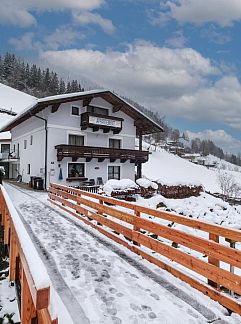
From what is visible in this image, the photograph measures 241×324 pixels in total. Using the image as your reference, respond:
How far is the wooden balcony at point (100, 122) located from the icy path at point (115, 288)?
16.3 metres

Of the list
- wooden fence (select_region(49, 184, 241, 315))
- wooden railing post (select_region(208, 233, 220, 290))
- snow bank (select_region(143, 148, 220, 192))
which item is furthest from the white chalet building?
snow bank (select_region(143, 148, 220, 192))

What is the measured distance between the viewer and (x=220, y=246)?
413 centimetres

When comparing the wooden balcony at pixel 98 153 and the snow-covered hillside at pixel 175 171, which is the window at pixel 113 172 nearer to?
the wooden balcony at pixel 98 153

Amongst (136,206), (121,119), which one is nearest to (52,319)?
(136,206)

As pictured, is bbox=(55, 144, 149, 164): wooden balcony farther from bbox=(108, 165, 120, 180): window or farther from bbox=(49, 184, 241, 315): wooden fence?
bbox=(49, 184, 241, 315): wooden fence

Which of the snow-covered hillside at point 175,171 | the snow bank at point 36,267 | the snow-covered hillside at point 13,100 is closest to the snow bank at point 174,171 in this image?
the snow-covered hillside at point 175,171

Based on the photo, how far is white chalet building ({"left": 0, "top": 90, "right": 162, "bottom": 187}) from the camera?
21531 millimetres

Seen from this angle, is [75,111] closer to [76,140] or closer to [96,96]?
[96,96]

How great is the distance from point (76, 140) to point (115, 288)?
770 inches

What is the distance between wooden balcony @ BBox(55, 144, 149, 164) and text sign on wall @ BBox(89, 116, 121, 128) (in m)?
2.15

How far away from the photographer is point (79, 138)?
2362 cm

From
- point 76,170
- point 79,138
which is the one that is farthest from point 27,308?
point 79,138

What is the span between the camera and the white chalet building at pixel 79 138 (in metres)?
21.5

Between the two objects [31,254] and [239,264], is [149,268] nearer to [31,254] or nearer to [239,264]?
[239,264]
